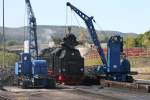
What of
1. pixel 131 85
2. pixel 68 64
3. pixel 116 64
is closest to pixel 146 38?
pixel 116 64

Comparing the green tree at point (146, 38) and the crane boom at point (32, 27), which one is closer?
the crane boom at point (32, 27)

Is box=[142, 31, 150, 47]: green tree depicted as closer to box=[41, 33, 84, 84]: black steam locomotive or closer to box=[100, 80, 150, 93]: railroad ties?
box=[41, 33, 84, 84]: black steam locomotive

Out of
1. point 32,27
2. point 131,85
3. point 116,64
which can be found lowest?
point 131,85

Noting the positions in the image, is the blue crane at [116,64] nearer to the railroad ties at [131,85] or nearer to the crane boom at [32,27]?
the railroad ties at [131,85]

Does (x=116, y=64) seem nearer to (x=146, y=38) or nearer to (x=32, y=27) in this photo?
(x=32, y=27)

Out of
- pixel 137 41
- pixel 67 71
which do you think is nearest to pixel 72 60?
pixel 67 71

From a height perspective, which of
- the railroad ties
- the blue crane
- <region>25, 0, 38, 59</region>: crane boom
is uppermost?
<region>25, 0, 38, 59</region>: crane boom

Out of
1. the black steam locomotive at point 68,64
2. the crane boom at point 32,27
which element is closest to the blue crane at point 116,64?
the black steam locomotive at point 68,64

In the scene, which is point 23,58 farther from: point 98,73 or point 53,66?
point 98,73

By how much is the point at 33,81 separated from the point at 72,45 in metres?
7.31

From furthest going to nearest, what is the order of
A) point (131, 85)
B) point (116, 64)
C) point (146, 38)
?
point (146, 38) → point (116, 64) → point (131, 85)

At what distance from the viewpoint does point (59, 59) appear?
46500 millimetres

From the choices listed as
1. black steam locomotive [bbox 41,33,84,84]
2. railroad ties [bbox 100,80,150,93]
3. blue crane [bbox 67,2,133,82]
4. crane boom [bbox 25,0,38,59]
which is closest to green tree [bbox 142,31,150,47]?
crane boom [bbox 25,0,38,59]

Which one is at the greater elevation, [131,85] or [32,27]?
[32,27]
